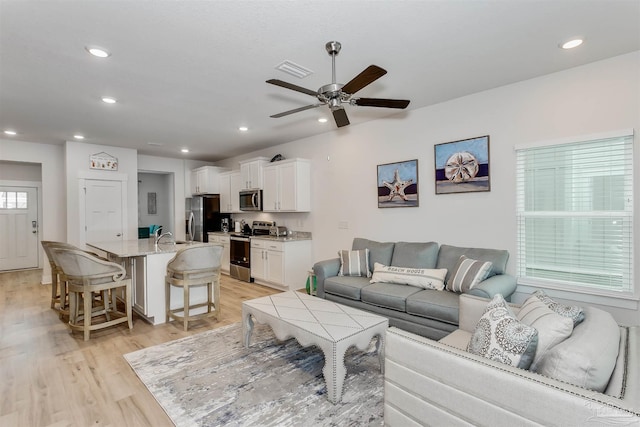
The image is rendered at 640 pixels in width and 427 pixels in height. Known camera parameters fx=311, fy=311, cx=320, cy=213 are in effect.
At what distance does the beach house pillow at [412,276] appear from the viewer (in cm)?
340

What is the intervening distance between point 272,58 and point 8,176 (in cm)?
757

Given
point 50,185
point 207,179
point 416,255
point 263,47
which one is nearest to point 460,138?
point 416,255

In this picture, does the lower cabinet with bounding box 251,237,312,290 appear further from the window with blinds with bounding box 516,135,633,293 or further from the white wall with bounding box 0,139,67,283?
the white wall with bounding box 0,139,67,283

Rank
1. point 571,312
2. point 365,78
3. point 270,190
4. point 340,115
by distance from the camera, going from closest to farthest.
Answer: point 571,312, point 365,78, point 340,115, point 270,190

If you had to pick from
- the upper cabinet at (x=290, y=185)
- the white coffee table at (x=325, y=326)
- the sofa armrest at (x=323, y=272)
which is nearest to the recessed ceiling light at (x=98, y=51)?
the white coffee table at (x=325, y=326)

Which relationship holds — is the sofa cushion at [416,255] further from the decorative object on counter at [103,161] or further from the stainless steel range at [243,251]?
the decorative object on counter at [103,161]

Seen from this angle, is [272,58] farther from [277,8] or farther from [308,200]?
[308,200]

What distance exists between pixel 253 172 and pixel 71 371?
14.0 feet

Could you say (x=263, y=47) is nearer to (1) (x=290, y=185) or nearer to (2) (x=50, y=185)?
(1) (x=290, y=185)

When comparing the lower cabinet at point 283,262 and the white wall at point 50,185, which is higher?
the white wall at point 50,185

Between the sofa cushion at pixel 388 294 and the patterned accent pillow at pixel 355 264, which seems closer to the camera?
the sofa cushion at pixel 388 294

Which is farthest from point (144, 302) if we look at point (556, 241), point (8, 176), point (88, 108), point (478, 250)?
point (8, 176)

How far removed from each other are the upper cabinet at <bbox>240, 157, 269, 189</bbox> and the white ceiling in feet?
6.80

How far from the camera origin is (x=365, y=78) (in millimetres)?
2197
